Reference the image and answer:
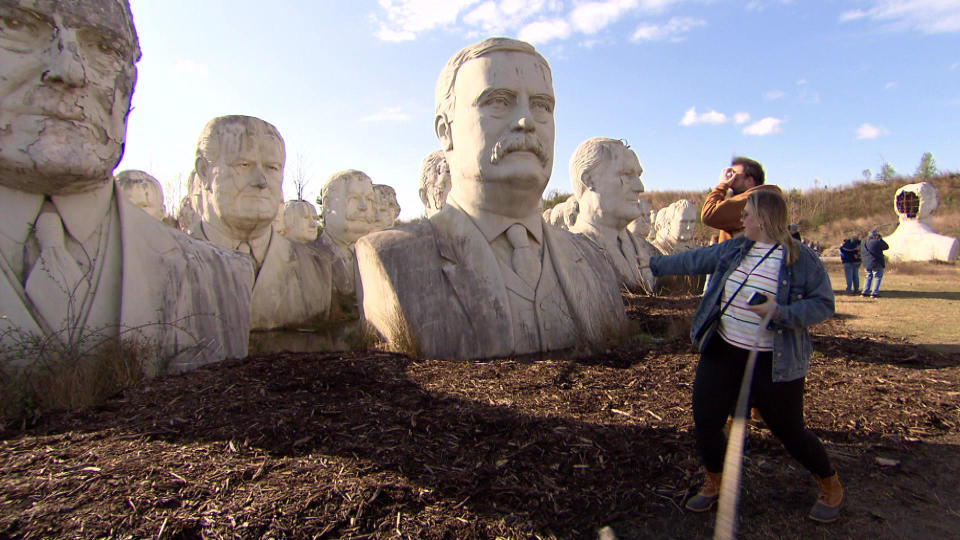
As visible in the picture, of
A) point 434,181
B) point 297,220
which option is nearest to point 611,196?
point 434,181

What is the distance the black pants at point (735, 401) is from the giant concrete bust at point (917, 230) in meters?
20.1

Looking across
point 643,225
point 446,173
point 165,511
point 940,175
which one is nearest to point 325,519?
point 165,511

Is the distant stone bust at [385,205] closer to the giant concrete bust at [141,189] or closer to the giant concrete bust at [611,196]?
the giant concrete bust at [611,196]

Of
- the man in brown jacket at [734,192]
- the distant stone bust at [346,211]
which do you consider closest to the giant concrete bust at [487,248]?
the man in brown jacket at [734,192]

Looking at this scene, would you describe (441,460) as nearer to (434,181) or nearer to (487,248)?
(487,248)

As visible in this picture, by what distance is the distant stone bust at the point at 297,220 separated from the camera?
32.2ft

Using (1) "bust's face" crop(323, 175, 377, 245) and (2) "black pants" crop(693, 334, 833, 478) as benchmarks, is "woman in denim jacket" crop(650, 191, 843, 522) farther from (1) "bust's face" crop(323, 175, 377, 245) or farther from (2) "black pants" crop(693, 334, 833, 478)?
(1) "bust's face" crop(323, 175, 377, 245)

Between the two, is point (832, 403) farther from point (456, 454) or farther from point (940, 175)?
point (940, 175)

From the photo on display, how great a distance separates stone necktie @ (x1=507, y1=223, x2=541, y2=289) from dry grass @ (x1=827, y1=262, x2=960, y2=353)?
3.67 metres

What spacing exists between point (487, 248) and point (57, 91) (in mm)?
2918

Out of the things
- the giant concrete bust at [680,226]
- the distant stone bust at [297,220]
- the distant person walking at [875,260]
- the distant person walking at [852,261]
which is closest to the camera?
the distant person walking at [875,260]

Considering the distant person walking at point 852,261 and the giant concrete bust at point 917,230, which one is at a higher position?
the giant concrete bust at point 917,230

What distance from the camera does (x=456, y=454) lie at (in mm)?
2381

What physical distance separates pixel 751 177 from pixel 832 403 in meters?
1.40
